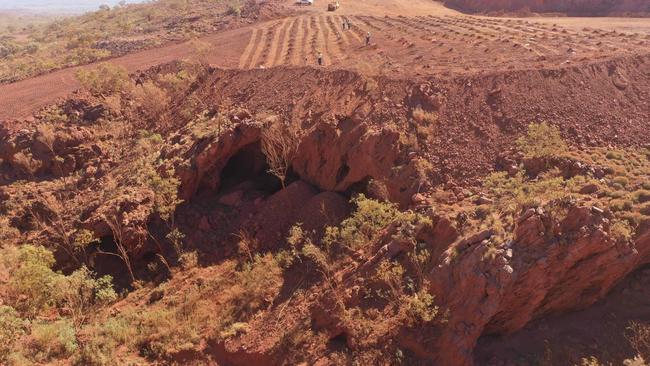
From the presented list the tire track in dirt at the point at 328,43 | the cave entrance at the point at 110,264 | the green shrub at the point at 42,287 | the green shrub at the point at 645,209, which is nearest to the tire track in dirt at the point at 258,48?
the tire track in dirt at the point at 328,43

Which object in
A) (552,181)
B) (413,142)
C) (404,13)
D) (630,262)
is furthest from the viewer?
(404,13)

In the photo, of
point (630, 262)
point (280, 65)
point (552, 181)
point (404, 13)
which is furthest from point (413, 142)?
point (404, 13)

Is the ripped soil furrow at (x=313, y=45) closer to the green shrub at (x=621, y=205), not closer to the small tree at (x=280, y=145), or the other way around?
the small tree at (x=280, y=145)

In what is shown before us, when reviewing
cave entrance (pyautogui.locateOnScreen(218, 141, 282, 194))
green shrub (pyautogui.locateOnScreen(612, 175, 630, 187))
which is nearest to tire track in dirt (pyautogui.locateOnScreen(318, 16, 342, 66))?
cave entrance (pyautogui.locateOnScreen(218, 141, 282, 194))

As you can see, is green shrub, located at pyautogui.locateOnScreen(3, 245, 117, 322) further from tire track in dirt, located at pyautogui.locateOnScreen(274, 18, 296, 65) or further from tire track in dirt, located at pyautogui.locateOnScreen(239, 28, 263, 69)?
tire track in dirt, located at pyautogui.locateOnScreen(274, 18, 296, 65)

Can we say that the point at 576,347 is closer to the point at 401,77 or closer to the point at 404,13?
the point at 401,77

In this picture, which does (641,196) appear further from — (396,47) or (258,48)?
(258,48)
